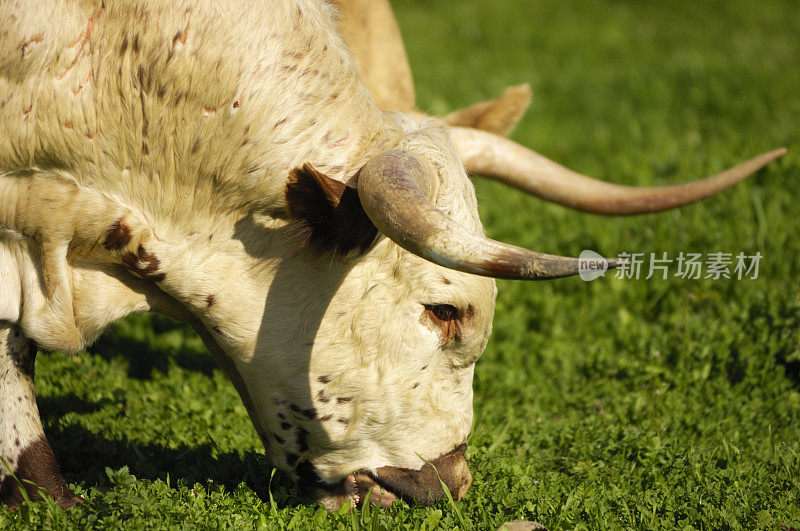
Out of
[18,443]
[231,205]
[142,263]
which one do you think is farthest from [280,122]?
[18,443]

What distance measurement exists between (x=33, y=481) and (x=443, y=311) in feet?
5.63

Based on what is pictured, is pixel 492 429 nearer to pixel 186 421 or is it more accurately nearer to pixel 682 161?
pixel 186 421

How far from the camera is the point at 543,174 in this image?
446cm

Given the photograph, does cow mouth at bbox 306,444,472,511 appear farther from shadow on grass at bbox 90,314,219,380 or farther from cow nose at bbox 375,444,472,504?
shadow on grass at bbox 90,314,219,380

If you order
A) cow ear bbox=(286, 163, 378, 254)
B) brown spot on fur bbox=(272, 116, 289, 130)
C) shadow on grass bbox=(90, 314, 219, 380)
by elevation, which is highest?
brown spot on fur bbox=(272, 116, 289, 130)

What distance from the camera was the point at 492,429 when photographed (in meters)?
4.62

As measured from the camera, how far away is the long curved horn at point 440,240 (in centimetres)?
260

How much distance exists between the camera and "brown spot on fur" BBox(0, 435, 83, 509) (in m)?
3.47

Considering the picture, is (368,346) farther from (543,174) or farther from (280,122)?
(543,174)

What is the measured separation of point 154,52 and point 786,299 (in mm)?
4202

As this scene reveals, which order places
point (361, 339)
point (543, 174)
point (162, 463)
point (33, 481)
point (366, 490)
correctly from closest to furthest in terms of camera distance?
point (361, 339)
point (33, 481)
point (366, 490)
point (162, 463)
point (543, 174)

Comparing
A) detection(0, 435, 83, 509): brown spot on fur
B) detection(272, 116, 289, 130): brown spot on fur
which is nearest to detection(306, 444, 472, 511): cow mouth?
detection(0, 435, 83, 509): brown spot on fur

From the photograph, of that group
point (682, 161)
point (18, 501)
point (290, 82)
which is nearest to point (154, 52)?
point (290, 82)

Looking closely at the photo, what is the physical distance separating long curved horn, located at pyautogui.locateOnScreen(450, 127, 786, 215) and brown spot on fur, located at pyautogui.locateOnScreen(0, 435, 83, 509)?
2.30m
